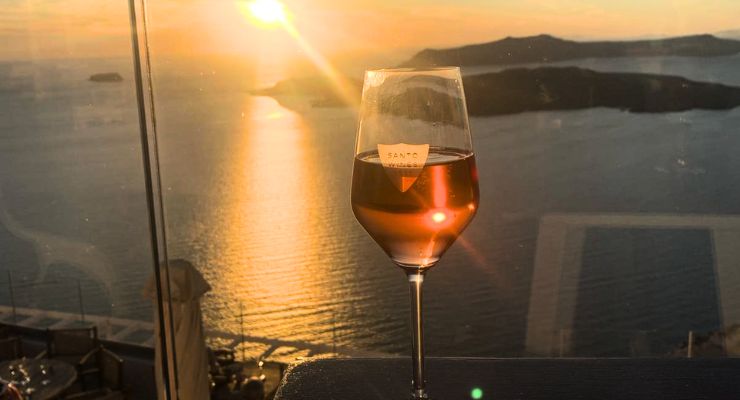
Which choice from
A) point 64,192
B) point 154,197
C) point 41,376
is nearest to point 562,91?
point 41,376


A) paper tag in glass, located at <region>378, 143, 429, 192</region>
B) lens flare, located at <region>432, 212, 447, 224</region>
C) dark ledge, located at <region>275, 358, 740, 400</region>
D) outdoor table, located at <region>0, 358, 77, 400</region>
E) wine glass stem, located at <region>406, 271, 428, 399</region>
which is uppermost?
paper tag in glass, located at <region>378, 143, 429, 192</region>

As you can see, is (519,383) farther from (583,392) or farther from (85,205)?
(85,205)

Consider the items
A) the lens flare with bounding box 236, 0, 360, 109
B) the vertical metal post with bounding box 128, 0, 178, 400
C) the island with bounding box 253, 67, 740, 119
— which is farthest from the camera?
the island with bounding box 253, 67, 740, 119

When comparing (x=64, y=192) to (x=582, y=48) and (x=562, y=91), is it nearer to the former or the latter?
(x=562, y=91)

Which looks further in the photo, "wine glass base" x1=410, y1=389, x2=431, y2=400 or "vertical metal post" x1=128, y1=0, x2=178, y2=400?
"vertical metal post" x1=128, y1=0, x2=178, y2=400

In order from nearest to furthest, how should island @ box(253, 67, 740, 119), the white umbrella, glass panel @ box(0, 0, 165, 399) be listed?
the white umbrella → island @ box(253, 67, 740, 119) → glass panel @ box(0, 0, 165, 399)

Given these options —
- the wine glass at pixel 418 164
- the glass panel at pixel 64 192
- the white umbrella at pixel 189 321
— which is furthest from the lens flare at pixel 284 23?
the glass panel at pixel 64 192

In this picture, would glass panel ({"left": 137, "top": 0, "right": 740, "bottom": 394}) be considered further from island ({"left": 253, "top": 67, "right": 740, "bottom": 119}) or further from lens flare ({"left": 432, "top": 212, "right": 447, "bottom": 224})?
lens flare ({"left": 432, "top": 212, "right": 447, "bottom": 224})

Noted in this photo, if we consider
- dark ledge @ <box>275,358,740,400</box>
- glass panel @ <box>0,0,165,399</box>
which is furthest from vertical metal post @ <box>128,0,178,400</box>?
glass panel @ <box>0,0,165,399</box>
